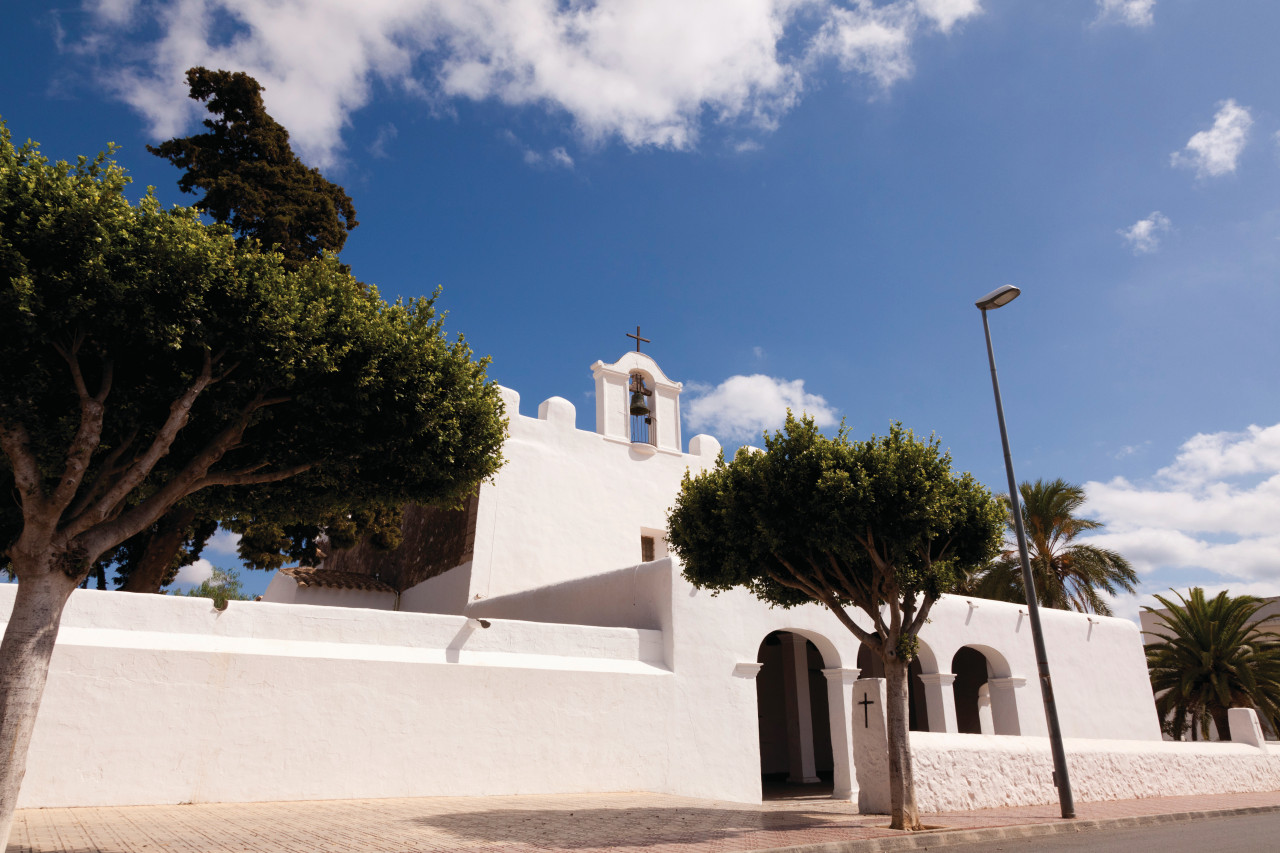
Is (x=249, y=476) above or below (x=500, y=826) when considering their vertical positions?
above

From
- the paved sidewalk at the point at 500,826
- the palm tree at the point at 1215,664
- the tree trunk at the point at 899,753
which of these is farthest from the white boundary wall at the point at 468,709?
the palm tree at the point at 1215,664

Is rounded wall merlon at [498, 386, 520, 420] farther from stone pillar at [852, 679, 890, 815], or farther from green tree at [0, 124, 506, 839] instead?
stone pillar at [852, 679, 890, 815]

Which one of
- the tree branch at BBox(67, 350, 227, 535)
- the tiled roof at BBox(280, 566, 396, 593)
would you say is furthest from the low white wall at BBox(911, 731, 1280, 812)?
the tiled roof at BBox(280, 566, 396, 593)

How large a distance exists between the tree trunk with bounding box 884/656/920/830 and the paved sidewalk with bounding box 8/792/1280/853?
40 cm

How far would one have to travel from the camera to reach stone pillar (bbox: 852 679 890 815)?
39.6 feet

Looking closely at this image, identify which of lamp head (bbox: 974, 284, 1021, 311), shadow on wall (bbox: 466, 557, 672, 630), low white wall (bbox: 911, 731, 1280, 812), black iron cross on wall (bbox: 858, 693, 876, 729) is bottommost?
low white wall (bbox: 911, 731, 1280, 812)

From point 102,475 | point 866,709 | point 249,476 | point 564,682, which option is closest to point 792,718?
point 564,682

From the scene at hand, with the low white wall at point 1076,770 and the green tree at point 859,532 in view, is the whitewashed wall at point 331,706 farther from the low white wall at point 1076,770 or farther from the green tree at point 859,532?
the low white wall at point 1076,770

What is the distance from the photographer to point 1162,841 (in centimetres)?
1042

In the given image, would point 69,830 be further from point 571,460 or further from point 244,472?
point 571,460

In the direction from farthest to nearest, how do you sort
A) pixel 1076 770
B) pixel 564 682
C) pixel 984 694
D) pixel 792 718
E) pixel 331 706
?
pixel 984 694
pixel 792 718
pixel 1076 770
pixel 564 682
pixel 331 706

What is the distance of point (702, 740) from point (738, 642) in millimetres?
2015

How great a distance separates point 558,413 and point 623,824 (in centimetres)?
1234

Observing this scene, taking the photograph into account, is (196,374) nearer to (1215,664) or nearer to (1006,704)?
(1006,704)
